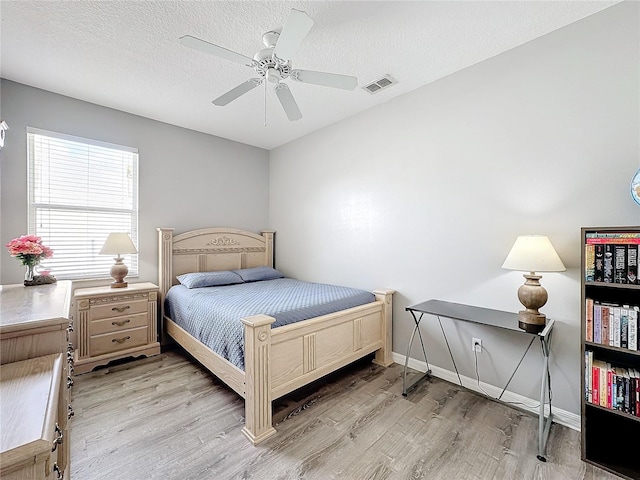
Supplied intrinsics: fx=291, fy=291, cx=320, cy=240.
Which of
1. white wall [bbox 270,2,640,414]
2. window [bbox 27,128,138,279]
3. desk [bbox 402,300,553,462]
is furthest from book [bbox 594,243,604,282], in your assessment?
window [bbox 27,128,138,279]

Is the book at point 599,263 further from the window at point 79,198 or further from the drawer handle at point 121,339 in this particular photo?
the window at point 79,198

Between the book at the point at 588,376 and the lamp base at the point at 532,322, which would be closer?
the book at the point at 588,376

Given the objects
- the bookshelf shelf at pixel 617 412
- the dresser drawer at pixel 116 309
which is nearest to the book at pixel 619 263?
the bookshelf shelf at pixel 617 412

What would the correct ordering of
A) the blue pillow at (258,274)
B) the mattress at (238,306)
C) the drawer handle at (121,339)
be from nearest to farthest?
the mattress at (238,306)
the drawer handle at (121,339)
the blue pillow at (258,274)

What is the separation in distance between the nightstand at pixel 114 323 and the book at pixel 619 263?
382cm

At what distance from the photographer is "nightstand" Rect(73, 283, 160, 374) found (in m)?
2.78

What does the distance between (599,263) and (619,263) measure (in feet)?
0.27

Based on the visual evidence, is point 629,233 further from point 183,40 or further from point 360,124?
point 183,40

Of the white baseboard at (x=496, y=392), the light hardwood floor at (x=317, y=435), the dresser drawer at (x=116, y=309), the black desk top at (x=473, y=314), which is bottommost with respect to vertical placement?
the light hardwood floor at (x=317, y=435)

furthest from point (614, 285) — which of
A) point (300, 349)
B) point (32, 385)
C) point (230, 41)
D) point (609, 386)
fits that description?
point (230, 41)

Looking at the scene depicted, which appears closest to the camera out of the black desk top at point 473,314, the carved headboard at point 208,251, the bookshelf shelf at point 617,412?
the bookshelf shelf at point 617,412

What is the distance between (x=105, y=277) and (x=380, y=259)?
306 centimetres

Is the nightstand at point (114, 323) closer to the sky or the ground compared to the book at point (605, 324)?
closer to the ground

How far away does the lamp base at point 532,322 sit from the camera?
1.88 m
